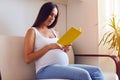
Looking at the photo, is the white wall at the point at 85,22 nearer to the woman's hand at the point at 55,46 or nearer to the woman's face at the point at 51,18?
the woman's face at the point at 51,18

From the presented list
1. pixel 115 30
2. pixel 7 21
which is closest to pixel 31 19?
pixel 7 21

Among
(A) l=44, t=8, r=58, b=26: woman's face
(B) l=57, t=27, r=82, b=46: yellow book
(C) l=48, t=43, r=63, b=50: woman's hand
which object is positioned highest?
(A) l=44, t=8, r=58, b=26: woman's face

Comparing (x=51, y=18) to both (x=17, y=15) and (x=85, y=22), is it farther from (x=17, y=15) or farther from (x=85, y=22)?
(x=85, y=22)

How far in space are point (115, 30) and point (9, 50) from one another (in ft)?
5.10

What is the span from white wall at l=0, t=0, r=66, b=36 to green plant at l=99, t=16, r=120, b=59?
38.3 inches

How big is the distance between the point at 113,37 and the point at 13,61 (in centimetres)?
149

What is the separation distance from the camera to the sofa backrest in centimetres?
225

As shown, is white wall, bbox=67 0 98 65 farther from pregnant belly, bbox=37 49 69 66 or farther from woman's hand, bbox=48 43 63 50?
woman's hand, bbox=48 43 63 50

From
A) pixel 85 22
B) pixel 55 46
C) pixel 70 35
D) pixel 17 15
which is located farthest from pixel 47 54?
pixel 85 22

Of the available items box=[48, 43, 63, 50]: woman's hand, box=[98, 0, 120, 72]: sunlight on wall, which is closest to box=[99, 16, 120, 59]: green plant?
box=[98, 0, 120, 72]: sunlight on wall

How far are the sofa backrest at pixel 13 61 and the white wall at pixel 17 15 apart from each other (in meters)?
0.35

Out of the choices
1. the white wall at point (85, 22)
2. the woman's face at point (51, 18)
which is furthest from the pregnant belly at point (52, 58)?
the white wall at point (85, 22)

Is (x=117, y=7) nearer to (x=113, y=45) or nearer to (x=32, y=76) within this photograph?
(x=113, y=45)

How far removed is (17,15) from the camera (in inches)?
112
